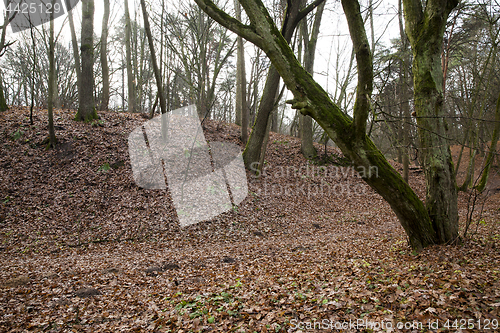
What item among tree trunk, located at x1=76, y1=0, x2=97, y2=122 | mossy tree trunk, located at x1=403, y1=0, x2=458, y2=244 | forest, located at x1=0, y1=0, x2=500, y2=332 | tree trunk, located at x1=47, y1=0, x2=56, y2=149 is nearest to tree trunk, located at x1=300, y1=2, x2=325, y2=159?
forest, located at x1=0, y1=0, x2=500, y2=332

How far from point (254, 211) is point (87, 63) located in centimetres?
889

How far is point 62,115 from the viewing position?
36.6 feet

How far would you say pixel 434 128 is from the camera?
398 cm

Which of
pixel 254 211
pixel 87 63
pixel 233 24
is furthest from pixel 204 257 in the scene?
pixel 87 63

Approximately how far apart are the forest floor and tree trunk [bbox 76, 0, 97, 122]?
25.7 inches

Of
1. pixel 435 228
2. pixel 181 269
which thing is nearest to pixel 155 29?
pixel 181 269

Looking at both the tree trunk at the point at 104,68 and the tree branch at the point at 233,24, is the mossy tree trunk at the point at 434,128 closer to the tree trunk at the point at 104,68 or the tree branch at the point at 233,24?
the tree branch at the point at 233,24

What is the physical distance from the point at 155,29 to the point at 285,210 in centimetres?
1184

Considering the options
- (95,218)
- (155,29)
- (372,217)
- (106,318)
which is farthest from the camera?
(155,29)

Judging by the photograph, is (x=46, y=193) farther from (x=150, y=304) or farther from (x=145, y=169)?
(x=150, y=304)

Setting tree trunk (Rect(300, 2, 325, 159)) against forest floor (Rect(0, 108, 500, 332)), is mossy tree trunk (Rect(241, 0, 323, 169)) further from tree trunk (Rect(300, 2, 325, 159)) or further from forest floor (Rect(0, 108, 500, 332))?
tree trunk (Rect(300, 2, 325, 159))

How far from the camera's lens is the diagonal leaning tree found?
3787mm

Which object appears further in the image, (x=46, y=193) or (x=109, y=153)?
(x=109, y=153)

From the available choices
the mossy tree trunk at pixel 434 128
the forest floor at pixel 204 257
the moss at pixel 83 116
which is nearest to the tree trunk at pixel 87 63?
the moss at pixel 83 116
